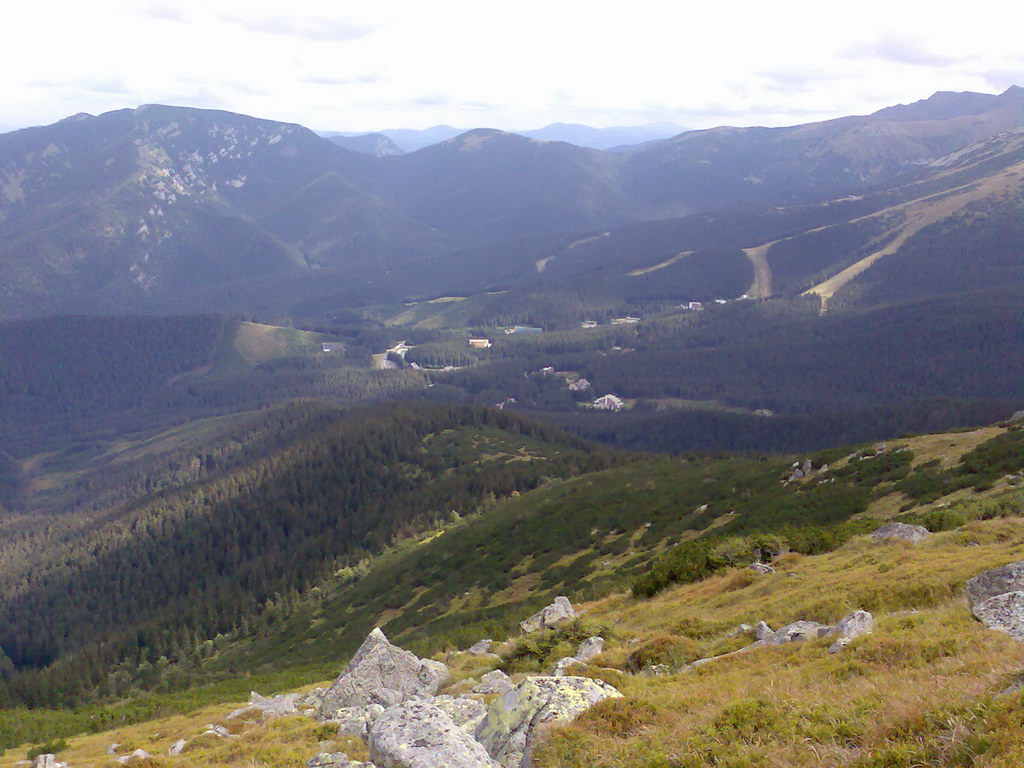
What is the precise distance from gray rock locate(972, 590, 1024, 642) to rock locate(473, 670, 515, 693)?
57.2ft

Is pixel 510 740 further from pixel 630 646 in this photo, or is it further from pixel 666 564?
pixel 666 564

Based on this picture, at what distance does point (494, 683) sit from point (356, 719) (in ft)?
20.0

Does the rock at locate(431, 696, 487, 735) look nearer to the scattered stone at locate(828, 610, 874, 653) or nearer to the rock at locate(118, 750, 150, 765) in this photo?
the scattered stone at locate(828, 610, 874, 653)

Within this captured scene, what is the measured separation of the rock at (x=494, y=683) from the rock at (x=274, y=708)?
39.5 feet

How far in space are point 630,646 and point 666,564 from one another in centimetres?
1547

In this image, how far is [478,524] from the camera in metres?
102

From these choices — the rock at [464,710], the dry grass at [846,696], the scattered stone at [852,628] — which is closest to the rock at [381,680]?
the rock at [464,710]

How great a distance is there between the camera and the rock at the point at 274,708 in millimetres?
34438

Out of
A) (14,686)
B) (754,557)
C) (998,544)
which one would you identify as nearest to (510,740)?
(998,544)

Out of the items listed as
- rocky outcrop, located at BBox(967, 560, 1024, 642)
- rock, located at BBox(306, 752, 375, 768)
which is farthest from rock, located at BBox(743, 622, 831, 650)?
rock, located at BBox(306, 752, 375, 768)

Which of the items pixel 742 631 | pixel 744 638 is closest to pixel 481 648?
pixel 742 631

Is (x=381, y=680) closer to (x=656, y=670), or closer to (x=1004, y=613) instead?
(x=656, y=670)

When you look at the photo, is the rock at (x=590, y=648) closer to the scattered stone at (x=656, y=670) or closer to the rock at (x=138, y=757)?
the scattered stone at (x=656, y=670)

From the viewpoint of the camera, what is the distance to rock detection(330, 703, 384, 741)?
2591 cm
